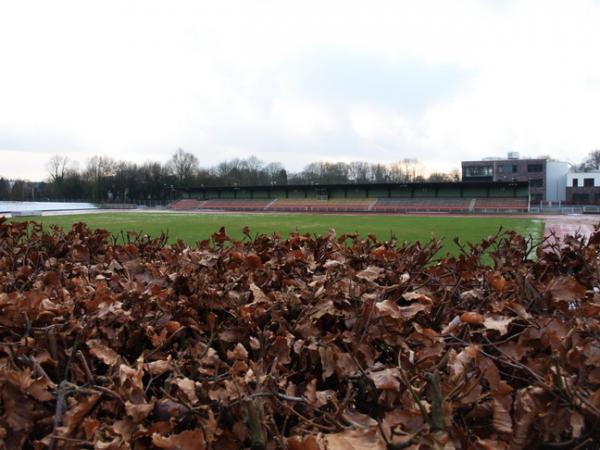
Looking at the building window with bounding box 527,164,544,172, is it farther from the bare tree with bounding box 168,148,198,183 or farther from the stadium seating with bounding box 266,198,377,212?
the bare tree with bounding box 168,148,198,183

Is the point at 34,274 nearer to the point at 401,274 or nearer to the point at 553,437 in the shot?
the point at 401,274

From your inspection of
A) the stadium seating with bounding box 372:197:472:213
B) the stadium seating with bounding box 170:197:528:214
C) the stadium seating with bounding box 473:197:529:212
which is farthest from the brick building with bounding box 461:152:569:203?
the stadium seating with bounding box 372:197:472:213

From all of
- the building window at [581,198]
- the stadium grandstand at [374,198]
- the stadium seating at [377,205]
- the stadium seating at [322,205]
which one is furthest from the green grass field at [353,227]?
the building window at [581,198]

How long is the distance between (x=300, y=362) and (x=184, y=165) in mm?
110884

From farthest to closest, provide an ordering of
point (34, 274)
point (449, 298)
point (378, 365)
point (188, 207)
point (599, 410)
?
1. point (188, 207)
2. point (34, 274)
3. point (449, 298)
4. point (378, 365)
5. point (599, 410)

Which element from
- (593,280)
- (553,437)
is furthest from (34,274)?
(593,280)

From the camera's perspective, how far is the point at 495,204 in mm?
58562

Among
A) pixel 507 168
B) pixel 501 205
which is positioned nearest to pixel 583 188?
pixel 507 168

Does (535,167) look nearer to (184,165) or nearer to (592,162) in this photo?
(592,162)

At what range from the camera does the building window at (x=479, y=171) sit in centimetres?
9069

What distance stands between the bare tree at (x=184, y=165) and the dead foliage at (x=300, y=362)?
106762 millimetres

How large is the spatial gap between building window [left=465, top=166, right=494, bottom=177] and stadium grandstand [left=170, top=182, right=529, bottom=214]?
31.9m

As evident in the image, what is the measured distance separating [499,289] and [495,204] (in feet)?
200

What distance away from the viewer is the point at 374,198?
67.0 m
